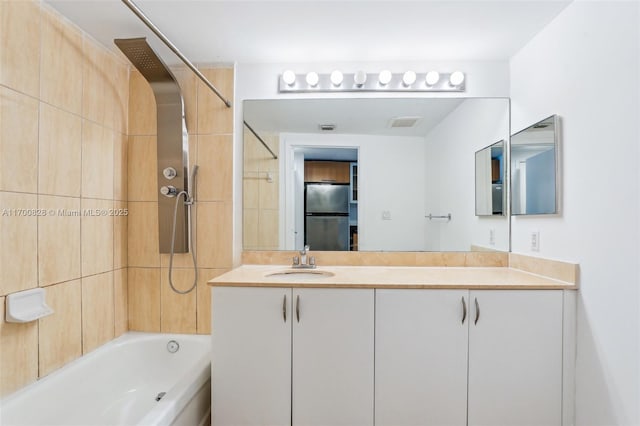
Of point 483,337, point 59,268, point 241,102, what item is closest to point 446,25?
point 241,102

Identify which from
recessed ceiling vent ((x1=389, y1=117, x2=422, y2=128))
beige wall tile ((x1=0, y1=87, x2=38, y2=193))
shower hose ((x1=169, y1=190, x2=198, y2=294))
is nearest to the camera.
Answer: beige wall tile ((x1=0, y1=87, x2=38, y2=193))

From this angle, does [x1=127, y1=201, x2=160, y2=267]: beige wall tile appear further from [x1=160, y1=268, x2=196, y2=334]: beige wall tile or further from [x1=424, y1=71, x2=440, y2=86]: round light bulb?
[x1=424, y1=71, x2=440, y2=86]: round light bulb

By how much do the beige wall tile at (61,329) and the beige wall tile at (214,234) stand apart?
0.67 meters

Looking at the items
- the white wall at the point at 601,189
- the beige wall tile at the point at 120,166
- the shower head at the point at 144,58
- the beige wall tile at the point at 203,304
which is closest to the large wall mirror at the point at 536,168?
the white wall at the point at 601,189

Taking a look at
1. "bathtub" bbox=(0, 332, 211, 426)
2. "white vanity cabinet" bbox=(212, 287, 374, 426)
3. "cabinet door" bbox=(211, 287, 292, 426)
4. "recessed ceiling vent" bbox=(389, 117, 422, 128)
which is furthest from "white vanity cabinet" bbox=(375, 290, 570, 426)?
"recessed ceiling vent" bbox=(389, 117, 422, 128)

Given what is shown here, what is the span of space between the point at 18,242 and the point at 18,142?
0.43 metres

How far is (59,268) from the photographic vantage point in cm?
160

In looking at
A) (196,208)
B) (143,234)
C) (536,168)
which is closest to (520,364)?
(536,168)

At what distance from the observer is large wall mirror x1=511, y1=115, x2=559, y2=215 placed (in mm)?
1625

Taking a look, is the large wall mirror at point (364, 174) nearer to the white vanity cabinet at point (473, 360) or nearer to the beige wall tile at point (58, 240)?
the white vanity cabinet at point (473, 360)

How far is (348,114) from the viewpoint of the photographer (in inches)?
85.4

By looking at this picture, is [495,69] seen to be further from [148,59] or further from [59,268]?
[59,268]

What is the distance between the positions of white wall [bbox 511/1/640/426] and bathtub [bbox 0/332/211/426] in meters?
1.84

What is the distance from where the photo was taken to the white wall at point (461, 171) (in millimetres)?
2092
